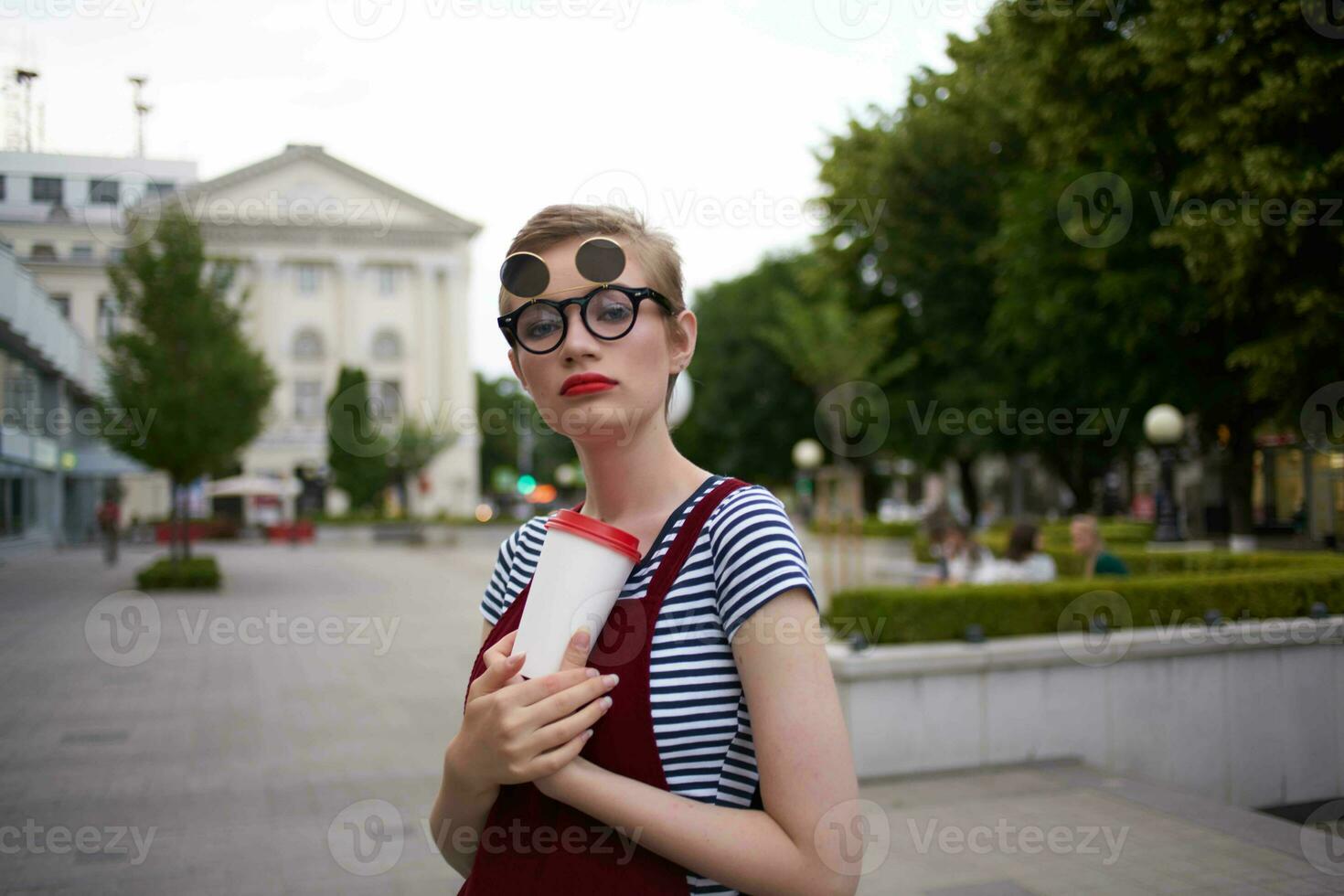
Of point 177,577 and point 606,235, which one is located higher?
point 606,235

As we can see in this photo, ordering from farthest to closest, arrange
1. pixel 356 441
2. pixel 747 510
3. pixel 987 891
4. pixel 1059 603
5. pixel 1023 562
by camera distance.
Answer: pixel 356 441, pixel 1023 562, pixel 1059 603, pixel 987 891, pixel 747 510

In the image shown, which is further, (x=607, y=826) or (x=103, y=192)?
(x=103, y=192)

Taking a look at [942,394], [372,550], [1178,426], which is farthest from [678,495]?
[372,550]

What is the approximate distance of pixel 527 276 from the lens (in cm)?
169

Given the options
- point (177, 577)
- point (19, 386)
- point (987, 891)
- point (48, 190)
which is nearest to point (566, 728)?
point (987, 891)

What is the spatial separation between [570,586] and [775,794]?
1.37 feet

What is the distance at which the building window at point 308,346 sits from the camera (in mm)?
60069

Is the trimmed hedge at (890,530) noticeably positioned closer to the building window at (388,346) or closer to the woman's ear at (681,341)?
the woman's ear at (681,341)

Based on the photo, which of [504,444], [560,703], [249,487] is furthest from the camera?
[504,444]

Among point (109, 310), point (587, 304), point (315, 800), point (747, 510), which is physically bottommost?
point (315, 800)

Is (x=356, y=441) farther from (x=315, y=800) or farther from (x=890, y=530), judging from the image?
(x=315, y=800)

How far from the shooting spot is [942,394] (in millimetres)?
23438

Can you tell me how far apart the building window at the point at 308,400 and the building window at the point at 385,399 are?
333 centimetres

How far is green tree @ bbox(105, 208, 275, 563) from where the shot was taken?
66.8 feet
